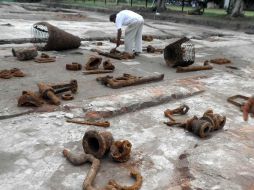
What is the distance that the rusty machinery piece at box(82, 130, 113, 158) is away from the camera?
13.1ft

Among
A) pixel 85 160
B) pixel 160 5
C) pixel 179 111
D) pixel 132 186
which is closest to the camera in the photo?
pixel 132 186

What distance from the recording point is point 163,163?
4.09 meters

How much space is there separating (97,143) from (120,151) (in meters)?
0.29

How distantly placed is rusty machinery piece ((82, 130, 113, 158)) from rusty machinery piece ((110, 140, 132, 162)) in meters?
0.08

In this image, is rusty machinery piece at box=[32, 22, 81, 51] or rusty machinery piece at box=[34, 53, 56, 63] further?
rusty machinery piece at box=[32, 22, 81, 51]

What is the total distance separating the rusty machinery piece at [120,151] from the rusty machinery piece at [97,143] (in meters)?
0.08

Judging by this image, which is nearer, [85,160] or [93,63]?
[85,160]

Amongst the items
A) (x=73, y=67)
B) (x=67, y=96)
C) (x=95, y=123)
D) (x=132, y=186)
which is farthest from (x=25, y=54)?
(x=132, y=186)

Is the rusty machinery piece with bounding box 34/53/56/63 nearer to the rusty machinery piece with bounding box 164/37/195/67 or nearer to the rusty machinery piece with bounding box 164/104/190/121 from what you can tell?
the rusty machinery piece with bounding box 164/37/195/67

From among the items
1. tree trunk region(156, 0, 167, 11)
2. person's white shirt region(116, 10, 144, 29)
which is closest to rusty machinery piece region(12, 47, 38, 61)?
person's white shirt region(116, 10, 144, 29)

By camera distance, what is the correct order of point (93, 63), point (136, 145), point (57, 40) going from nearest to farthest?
point (136, 145), point (93, 63), point (57, 40)

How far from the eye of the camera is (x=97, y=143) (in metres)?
4.14

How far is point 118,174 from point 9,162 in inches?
44.7

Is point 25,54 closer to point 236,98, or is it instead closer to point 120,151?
point 236,98
